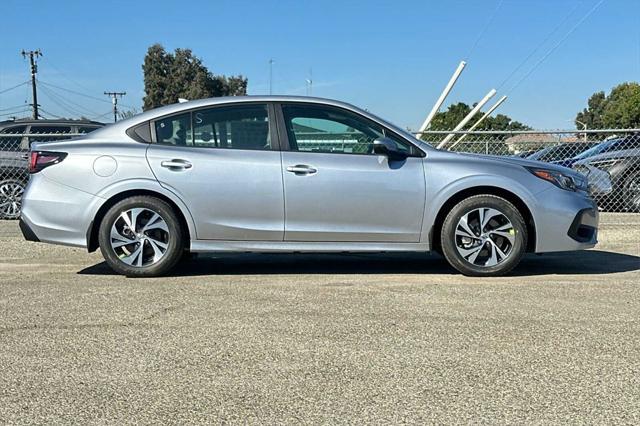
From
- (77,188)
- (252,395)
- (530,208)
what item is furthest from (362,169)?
(252,395)

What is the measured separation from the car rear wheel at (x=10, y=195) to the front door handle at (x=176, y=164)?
582cm

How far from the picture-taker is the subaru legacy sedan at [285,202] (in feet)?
18.6

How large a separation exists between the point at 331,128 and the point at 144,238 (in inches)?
78.7

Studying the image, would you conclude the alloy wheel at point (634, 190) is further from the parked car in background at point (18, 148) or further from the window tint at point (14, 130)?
the window tint at point (14, 130)

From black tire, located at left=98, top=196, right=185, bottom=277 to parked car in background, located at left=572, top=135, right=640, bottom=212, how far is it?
7509mm

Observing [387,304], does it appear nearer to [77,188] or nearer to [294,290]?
[294,290]

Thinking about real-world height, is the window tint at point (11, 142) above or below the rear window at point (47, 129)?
below

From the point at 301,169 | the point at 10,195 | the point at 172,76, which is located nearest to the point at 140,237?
the point at 301,169

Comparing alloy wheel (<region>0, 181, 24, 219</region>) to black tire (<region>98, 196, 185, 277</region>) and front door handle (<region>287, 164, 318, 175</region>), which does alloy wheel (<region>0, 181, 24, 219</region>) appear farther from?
front door handle (<region>287, 164, 318, 175</region>)

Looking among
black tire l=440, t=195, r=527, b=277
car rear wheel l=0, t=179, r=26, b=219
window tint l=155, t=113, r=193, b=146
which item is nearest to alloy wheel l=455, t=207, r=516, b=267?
black tire l=440, t=195, r=527, b=277

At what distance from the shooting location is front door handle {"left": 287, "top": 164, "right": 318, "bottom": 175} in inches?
224

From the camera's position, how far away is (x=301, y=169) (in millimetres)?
5688

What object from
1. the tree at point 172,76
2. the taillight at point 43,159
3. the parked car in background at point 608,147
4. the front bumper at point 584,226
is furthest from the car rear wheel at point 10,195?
the tree at point 172,76

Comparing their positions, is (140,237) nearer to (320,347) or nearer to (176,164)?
(176,164)
